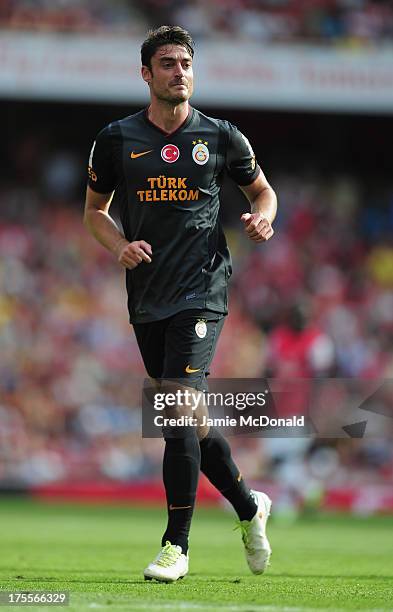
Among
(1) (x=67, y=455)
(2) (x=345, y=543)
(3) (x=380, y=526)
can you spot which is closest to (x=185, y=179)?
(2) (x=345, y=543)

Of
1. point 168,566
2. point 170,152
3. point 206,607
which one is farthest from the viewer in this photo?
point 170,152

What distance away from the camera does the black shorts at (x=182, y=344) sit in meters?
5.39

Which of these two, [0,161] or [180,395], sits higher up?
[0,161]

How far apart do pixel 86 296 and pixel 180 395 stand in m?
12.2

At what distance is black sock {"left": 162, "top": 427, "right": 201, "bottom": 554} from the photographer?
532cm

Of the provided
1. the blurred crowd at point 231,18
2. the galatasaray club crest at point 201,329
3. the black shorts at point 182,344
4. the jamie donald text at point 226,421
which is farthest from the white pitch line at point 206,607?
the blurred crowd at point 231,18

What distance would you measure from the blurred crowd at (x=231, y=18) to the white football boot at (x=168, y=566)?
12.8 metres

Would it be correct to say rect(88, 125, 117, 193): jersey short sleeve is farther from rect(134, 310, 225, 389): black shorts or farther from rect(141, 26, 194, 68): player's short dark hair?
rect(134, 310, 225, 389): black shorts

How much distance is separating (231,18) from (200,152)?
42.4 feet

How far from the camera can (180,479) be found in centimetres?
534

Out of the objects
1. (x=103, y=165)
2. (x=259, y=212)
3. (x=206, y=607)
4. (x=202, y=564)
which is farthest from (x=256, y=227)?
(x=202, y=564)

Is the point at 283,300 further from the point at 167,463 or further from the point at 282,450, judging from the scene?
the point at 167,463

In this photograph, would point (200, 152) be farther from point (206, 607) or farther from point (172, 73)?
point (206, 607)

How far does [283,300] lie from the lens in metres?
17.6
